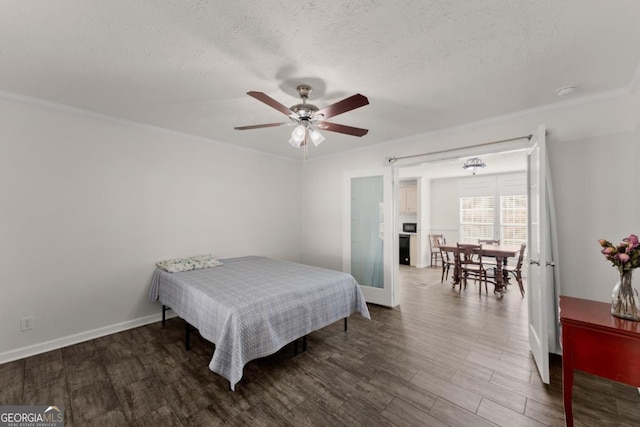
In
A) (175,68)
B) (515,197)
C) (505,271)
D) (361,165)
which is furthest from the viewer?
(515,197)

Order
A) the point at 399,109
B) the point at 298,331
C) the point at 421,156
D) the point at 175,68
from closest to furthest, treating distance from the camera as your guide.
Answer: the point at 175,68 → the point at 298,331 → the point at 399,109 → the point at 421,156

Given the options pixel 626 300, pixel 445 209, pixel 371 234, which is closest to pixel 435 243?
pixel 445 209

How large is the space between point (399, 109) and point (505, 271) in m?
3.80

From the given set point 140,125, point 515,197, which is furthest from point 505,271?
point 140,125

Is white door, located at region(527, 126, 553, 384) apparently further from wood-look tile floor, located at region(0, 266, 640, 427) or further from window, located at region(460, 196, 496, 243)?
window, located at region(460, 196, 496, 243)

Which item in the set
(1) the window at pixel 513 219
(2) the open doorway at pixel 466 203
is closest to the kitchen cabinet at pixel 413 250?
(2) the open doorway at pixel 466 203

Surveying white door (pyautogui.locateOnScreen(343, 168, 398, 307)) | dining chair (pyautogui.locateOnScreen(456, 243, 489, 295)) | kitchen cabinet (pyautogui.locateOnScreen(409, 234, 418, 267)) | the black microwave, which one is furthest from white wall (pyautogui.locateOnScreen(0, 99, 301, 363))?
the black microwave

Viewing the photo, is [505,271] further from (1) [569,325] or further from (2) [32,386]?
(2) [32,386]

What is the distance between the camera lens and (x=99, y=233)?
3.02 meters

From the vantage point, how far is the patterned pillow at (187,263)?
10.5ft

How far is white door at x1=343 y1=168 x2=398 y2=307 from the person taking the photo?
3949mm

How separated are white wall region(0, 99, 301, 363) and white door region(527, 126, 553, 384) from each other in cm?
381

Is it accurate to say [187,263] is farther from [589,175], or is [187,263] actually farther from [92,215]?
[589,175]

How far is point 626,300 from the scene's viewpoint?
5.49 ft
